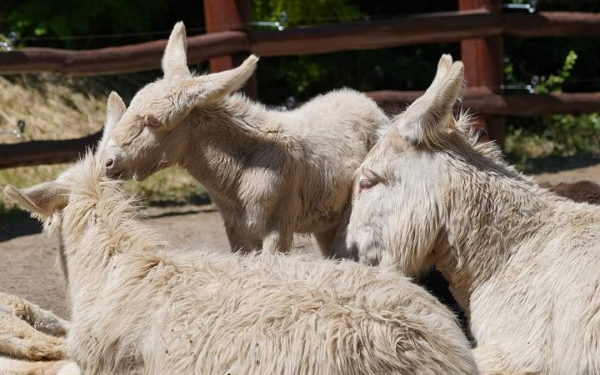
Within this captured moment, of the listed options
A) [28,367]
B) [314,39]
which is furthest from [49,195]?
[314,39]

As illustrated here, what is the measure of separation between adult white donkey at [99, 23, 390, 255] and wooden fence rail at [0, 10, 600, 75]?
350 centimetres

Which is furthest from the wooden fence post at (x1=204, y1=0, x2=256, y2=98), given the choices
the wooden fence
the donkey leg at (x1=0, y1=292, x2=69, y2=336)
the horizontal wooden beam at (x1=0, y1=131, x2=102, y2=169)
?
the donkey leg at (x1=0, y1=292, x2=69, y2=336)

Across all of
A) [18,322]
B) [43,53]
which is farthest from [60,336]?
[43,53]

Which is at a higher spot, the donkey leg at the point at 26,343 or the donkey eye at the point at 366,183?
the donkey eye at the point at 366,183

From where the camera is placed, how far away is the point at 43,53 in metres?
9.78

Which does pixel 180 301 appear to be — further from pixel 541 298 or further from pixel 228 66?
pixel 228 66

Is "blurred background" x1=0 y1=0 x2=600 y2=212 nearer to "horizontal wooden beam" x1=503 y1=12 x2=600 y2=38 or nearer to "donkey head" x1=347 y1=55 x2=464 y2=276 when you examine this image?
"horizontal wooden beam" x1=503 y1=12 x2=600 y2=38

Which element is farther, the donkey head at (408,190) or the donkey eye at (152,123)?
the donkey eye at (152,123)

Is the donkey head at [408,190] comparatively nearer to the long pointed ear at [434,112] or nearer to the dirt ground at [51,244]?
the long pointed ear at [434,112]

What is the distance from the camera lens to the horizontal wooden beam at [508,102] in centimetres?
1134

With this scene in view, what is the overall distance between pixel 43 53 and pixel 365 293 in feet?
21.6

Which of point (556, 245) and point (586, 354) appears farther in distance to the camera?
point (556, 245)

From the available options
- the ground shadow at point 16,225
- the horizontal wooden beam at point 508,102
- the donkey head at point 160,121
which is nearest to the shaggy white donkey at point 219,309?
the donkey head at point 160,121

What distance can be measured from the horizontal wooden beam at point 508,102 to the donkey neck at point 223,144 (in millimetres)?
4533
